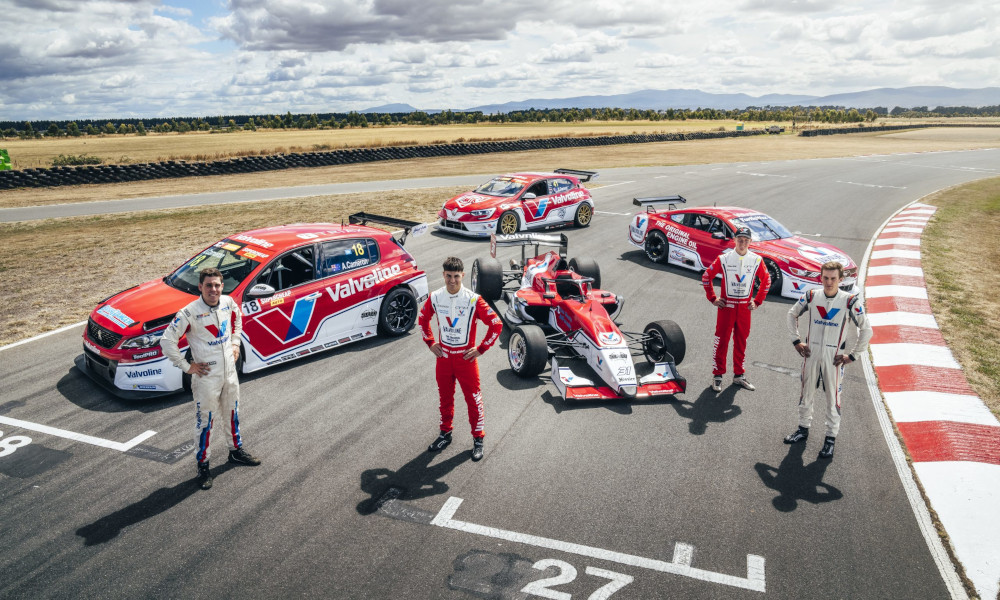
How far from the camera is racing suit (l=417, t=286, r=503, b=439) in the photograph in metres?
5.60

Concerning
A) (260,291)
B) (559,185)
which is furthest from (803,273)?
(260,291)

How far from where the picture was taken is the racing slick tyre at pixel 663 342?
295 inches

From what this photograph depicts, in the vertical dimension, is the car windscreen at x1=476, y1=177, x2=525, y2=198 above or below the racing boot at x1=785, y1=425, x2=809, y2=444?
above

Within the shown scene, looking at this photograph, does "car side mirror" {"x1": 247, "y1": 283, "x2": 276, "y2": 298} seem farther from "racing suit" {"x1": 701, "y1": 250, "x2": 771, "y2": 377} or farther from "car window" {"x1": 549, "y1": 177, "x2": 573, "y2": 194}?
"car window" {"x1": 549, "y1": 177, "x2": 573, "y2": 194}

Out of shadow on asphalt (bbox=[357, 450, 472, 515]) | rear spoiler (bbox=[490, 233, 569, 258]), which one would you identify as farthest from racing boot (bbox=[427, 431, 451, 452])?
rear spoiler (bbox=[490, 233, 569, 258])

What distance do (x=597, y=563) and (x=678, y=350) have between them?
3.77 m

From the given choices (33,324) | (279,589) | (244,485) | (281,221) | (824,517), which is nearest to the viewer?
(279,589)

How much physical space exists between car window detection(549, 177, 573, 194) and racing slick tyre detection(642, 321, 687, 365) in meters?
10.0

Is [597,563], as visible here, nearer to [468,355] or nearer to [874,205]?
[468,355]

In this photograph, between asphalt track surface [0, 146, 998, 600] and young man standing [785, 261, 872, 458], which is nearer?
asphalt track surface [0, 146, 998, 600]

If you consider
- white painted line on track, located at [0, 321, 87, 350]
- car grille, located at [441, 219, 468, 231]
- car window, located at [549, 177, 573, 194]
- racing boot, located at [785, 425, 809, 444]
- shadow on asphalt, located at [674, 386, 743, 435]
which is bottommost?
shadow on asphalt, located at [674, 386, 743, 435]

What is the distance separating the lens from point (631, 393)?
6707mm

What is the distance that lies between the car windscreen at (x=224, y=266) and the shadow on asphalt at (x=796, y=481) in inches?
256

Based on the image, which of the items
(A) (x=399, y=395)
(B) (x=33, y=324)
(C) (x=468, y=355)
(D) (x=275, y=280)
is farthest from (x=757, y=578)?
(B) (x=33, y=324)
